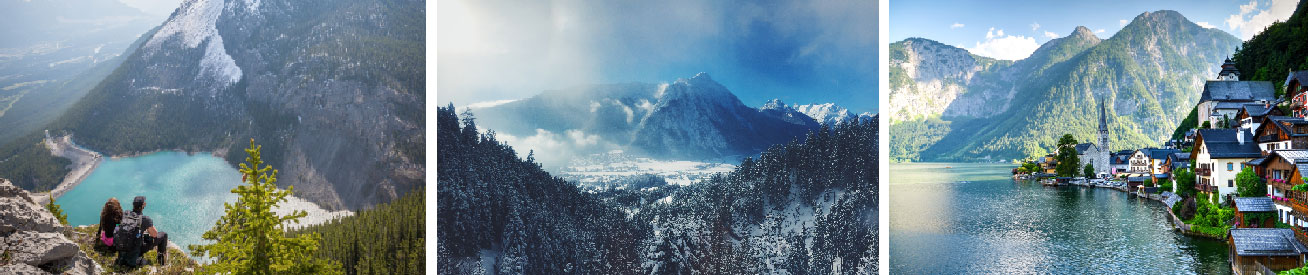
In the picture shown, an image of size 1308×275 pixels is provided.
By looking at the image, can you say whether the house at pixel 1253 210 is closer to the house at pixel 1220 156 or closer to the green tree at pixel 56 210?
the house at pixel 1220 156

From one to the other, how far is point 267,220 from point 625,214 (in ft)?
5.94

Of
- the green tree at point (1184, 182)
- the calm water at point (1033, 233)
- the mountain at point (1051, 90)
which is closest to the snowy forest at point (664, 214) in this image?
the green tree at point (1184, 182)

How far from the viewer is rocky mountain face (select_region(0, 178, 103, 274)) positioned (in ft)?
7.02

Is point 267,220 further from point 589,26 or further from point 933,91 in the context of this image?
point 933,91

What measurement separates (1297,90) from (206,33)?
274 inches

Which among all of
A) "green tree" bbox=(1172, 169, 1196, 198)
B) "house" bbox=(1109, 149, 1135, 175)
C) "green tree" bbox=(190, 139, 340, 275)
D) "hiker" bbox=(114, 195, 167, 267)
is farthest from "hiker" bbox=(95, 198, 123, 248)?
"house" bbox=(1109, 149, 1135, 175)

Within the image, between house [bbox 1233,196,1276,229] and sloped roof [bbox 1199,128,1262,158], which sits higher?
sloped roof [bbox 1199,128,1262,158]

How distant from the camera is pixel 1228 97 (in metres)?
3.94

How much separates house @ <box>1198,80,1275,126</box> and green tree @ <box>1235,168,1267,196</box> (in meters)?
0.41

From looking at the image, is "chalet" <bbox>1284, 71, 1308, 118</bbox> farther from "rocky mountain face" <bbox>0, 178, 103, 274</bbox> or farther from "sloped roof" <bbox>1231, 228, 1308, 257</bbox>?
"rocky mountain face" <bbox>0, 178, 103, 274</bbox>

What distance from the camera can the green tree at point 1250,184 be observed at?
134 inches

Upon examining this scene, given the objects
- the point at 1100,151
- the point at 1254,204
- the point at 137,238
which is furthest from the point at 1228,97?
the point at 137,238

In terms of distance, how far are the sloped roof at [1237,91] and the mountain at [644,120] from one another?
353 cm

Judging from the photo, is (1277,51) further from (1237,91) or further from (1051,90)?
(1051,90)
